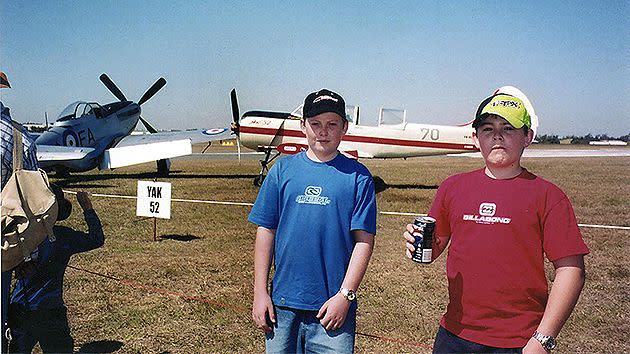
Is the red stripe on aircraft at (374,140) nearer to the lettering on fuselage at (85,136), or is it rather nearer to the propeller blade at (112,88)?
the lettering on fuselage at (85,136)

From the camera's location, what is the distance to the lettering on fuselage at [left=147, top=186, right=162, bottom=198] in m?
6.89

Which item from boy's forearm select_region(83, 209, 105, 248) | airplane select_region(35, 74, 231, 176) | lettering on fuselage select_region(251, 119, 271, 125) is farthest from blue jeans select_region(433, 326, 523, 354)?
lettering on fuselage select_region(251, 119, 271, 125)

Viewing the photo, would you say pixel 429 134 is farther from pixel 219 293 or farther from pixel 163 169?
pixel 219 293

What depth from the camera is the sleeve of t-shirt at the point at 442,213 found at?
1.97 metres

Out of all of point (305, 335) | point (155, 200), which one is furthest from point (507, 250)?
point (155, 200)

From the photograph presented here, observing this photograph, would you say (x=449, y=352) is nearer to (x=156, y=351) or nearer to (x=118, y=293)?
(x=156, y=351)

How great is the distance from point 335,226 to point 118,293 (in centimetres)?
330

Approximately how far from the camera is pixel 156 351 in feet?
11.3

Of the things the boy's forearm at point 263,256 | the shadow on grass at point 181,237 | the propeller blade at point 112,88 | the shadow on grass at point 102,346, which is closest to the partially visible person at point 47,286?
the shadow on grass at point 102,346

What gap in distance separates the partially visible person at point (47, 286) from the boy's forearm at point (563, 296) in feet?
7.13

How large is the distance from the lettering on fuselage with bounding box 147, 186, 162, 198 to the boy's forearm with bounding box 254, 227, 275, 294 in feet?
16.8

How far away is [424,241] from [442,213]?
14cm

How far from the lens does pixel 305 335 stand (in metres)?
2.02

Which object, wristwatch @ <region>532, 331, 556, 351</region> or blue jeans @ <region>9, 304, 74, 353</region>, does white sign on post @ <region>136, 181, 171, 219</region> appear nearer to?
blue jeans @ <region>9, 304, 74, 353</region>
